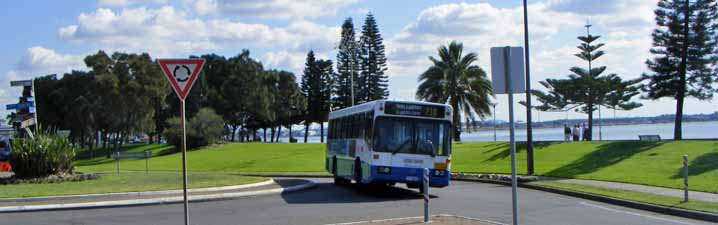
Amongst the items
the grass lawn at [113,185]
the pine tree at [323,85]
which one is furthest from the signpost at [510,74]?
the pine tree at [323,85]

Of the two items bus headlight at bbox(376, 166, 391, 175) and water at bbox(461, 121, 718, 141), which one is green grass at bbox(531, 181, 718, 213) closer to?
bus headlight at bbox(376, 166, 391, 175)

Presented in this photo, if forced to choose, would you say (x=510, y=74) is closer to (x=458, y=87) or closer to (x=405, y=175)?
(x=405, y=175)

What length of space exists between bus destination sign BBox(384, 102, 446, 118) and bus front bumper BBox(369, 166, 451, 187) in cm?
150

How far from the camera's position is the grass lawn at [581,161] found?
24312 mm

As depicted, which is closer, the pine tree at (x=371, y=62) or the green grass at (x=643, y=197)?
the green grass at (x=643, y=197)

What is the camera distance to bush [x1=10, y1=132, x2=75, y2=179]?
2197cm

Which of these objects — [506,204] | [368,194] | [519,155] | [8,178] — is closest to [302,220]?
[506,204]

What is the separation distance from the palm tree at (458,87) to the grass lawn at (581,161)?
29.6 feet

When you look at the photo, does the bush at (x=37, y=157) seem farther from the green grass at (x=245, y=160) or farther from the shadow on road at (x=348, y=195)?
the green grass at (x=245, y=160)

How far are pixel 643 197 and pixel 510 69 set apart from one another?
8694 mm

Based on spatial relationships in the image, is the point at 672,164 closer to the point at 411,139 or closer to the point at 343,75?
the point at 411,139

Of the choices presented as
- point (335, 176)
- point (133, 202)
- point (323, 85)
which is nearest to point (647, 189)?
point (335, 176)

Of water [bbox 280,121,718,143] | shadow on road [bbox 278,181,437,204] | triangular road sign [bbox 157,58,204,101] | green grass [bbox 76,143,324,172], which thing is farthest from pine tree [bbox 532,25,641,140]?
triangular road sign [bbox 157,58,204,101]

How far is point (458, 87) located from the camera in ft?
176
